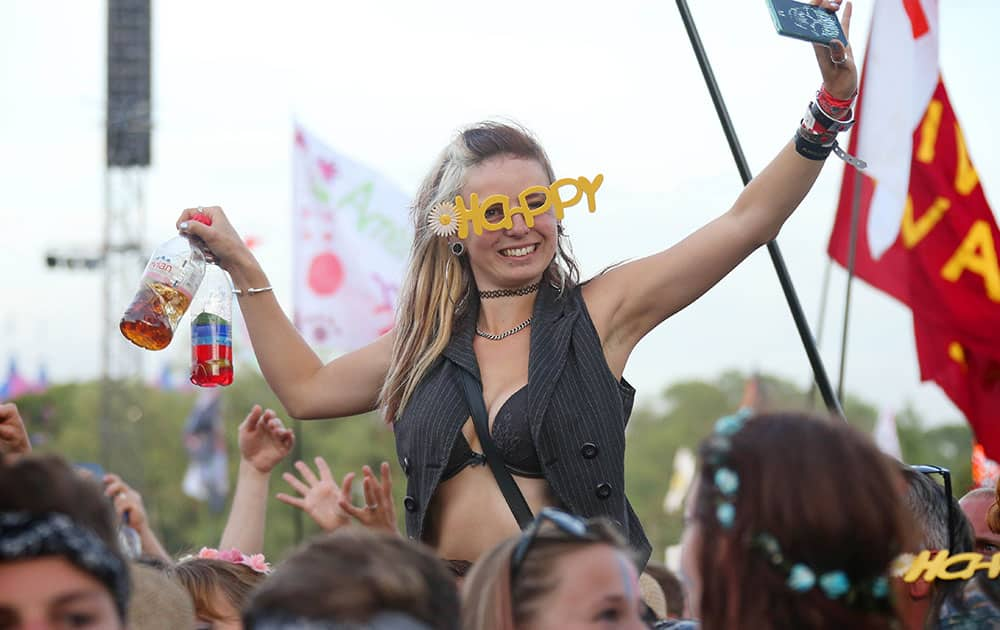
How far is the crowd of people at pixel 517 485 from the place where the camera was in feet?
7.38

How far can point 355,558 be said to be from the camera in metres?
2.28

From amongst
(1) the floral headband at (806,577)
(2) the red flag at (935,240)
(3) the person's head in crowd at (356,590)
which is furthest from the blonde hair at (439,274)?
(2) the red flag at (935,240)

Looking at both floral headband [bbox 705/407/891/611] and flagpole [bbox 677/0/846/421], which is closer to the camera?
floral headband [bbox 705/407/891/611]

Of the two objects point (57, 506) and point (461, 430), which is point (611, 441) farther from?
point (57, 506)

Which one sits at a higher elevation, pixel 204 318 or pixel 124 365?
pixel 204 318

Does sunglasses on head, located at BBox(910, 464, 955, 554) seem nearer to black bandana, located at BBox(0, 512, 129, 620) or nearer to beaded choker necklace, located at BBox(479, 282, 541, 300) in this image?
beaded choker necklace, located at BBox(479, 282, 541, 300)

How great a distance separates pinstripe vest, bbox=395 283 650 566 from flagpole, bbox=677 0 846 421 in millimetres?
518

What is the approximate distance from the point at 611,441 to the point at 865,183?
5077 millimetres

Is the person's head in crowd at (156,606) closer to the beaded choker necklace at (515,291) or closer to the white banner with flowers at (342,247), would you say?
the beaded choker necklace at (515,291)

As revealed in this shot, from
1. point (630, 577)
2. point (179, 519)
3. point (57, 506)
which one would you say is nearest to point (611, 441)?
point (630, 577)

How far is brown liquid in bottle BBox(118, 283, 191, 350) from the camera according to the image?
3713 mm

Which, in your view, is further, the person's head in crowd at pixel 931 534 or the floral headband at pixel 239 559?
the floral headband at pixel 239 559

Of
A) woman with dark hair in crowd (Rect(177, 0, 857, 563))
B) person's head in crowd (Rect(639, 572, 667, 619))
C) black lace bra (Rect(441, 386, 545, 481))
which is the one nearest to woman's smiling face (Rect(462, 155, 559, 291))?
woman with dark hair in crowd (Rect(177, 0, 857, 563))

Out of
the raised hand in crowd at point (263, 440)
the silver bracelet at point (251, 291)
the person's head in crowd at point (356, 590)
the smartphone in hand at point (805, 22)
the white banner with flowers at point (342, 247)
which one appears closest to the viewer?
the person's head in crowd at point (356, 590)
